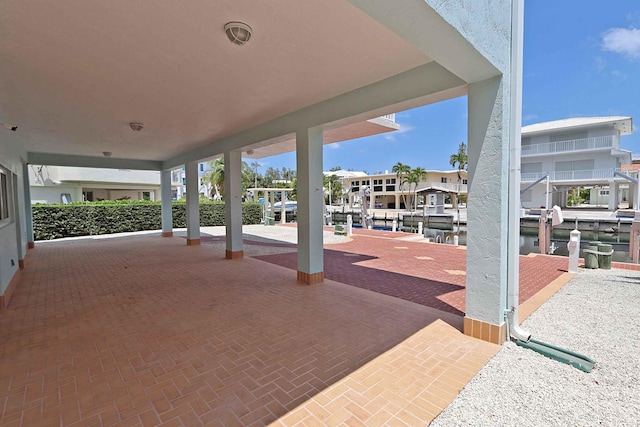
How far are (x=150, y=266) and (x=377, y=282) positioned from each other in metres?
6.03

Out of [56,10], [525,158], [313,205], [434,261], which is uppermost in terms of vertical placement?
[525,158]

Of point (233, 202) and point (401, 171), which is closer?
point (233, 202)

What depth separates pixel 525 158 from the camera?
3097cm

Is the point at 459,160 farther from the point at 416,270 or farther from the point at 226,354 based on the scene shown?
the point at 226,354

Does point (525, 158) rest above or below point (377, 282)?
above

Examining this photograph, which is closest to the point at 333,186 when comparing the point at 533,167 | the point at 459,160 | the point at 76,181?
the point at 459,160

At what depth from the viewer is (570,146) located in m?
28.7

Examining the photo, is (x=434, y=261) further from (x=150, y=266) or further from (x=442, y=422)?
(x=150, y=266)

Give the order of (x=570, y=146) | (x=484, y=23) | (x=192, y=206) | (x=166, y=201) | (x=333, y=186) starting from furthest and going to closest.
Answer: (x=333, y=186), (x=570, y=146), (x=166, y=201), (x=192, y=206), (x=484, y=23)

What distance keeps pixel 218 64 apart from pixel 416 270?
6.03 meters

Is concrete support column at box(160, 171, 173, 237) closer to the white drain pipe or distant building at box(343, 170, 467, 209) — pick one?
the white drain pipe

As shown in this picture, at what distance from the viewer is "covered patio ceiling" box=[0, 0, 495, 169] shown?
263cm

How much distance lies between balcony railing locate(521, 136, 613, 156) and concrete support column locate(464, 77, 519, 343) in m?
33.9

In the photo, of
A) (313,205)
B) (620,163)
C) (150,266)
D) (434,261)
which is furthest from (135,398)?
(620,163)
